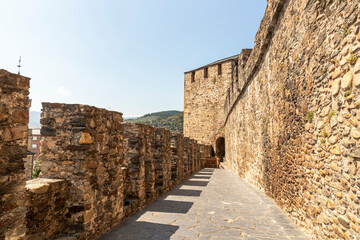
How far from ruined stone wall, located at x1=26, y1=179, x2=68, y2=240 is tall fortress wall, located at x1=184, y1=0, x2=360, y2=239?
3.23m

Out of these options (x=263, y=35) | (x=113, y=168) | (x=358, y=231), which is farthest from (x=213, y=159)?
(x=358, y=231)

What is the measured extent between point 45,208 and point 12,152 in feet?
3.57

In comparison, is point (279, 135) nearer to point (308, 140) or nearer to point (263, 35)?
point (308, 140)

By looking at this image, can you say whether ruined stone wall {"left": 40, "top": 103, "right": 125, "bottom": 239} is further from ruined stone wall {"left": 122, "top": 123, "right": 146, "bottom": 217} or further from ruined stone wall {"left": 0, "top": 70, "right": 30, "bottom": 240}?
ruined stone wall {"left": 122, "top": 123, "right": 146, "bottom": 217}

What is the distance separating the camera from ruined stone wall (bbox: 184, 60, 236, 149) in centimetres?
2380

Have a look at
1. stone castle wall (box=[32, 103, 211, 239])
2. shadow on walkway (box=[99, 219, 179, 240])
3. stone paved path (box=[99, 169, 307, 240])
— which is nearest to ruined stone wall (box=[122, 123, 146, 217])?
stone paved path (box=[99, 169, 307, 240])

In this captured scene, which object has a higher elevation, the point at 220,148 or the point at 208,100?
the point at 208,100

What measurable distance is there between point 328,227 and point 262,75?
4949mm

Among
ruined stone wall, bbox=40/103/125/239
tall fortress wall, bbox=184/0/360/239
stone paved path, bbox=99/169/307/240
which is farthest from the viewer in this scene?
stone paved path, bbox=99/169/307/240

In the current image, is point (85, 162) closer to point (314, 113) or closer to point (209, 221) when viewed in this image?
point (209, 221)

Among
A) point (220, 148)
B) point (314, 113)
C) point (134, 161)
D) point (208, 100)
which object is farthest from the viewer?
point (208, 100)

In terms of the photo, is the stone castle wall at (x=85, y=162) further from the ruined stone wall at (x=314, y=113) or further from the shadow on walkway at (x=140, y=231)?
the ruined stone wall at (x=314, y=113)

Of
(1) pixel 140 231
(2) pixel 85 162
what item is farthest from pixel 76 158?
(1) pixel 140 231

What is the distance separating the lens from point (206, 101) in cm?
2478
